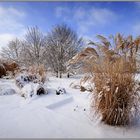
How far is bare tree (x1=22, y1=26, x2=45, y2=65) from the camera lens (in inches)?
316

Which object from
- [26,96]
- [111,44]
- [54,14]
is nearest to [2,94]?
[26,96]

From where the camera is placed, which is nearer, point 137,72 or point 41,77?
point 137,72

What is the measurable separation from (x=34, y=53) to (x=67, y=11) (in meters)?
6.10

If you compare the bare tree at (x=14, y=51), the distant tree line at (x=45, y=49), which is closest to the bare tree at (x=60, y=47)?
the distant tree line at (x=45, y=49)

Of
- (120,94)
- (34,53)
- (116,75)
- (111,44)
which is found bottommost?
(120,94)

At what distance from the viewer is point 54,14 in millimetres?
2627

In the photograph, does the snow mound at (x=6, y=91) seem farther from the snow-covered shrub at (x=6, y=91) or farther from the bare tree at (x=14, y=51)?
the bare tree at (x=14, y=51)

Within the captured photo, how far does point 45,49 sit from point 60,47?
80cm

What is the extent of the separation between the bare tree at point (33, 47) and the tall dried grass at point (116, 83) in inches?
262

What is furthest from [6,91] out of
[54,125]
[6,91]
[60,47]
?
[60,47]

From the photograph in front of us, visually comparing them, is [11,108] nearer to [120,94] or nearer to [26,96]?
[26,96]

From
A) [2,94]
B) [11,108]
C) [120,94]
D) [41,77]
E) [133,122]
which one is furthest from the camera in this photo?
[41,77]

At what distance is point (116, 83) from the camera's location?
1463mm

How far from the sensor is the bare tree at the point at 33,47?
8023 millimetres
